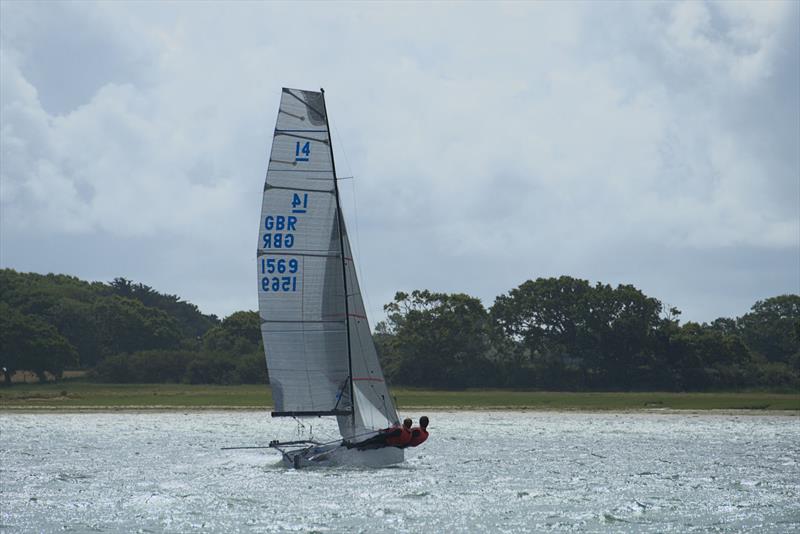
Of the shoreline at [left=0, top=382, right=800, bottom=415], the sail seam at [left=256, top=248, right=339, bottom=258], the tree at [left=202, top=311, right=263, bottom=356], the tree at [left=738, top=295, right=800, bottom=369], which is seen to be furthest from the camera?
the tree at [left=738, top=295, right=800, bottom=369]

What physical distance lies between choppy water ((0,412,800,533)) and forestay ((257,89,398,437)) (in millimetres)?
3129

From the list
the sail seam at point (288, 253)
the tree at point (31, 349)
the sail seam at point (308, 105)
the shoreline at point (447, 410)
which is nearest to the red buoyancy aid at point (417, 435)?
the sail seam at point (288, 253)

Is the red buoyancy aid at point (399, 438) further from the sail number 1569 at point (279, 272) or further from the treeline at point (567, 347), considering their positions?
the treeline at point (567, 347)

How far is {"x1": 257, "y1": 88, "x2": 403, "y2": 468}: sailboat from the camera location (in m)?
46.6

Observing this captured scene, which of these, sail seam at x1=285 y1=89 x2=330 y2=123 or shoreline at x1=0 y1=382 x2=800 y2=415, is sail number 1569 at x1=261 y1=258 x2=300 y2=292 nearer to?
sail seam at x1=285 y1=89 x2=330 y2=123

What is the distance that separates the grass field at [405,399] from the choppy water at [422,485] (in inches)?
1299

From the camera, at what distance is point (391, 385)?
135000 millimetres

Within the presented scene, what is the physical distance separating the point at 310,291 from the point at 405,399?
68.9 m

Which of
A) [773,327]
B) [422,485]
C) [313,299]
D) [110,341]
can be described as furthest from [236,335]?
[422,485]

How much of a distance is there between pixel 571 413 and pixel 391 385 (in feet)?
121

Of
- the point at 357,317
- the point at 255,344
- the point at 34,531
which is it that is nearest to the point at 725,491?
the point at 357,317

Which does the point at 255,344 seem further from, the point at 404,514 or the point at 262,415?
the point at 404,514

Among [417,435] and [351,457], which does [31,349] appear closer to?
[351,457]

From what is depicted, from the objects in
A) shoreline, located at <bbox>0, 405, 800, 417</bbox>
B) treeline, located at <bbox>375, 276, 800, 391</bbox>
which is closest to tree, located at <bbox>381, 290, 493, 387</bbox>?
treeline, located at <bbox>375, 276, 800, 391</bbox>
